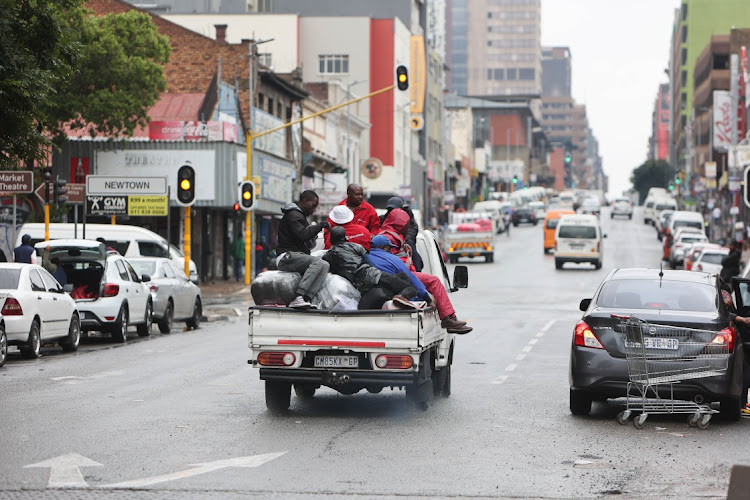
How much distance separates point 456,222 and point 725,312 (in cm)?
5551

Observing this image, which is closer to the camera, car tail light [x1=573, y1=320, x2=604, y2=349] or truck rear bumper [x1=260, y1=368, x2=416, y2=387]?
truck rear bumper [x1=260, y1=368, x2=416, y2=387]

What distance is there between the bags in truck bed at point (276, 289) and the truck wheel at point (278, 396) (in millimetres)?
806

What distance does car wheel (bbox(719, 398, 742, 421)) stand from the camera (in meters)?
13.1

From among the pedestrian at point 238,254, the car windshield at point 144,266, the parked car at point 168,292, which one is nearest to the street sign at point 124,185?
the car windshield at point 144,266

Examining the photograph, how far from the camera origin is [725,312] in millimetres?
13594

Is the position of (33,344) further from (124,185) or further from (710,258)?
(710,258)

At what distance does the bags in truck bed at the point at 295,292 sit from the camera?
13.3 meters

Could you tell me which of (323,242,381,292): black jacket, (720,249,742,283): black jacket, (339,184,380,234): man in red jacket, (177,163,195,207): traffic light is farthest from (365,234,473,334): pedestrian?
(177,163,195,207): traffic light

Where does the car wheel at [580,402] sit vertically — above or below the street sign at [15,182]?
below

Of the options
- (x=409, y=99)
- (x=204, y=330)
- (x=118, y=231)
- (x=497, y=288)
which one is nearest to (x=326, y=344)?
(x=204, y=330)

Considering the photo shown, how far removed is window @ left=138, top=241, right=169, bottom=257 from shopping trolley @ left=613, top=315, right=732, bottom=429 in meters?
25.6

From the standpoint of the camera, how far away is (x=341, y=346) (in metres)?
12.9

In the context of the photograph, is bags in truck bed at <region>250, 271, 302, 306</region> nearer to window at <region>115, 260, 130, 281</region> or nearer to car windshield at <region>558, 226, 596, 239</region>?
window at <region>115, 260, 130, 281</region>

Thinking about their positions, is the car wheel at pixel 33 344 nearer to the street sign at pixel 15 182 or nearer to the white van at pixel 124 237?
the street sign at pixel 15 182
